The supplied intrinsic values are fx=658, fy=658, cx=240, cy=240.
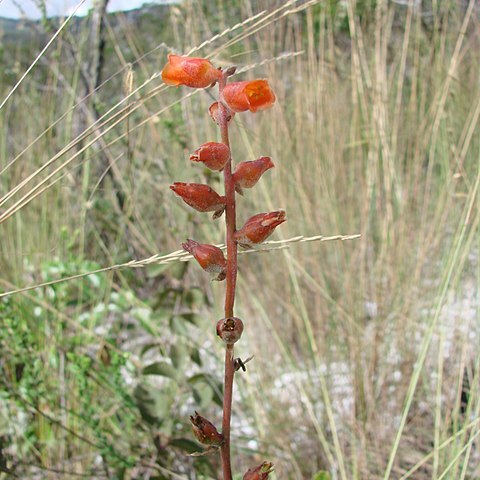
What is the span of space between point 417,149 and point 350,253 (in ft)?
0.95

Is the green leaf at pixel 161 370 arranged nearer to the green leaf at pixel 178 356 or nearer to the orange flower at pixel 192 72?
the green leaf at pixel 178 356

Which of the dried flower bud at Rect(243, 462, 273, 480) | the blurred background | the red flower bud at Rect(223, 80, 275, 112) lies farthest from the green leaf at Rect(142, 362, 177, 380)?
the red flower bud at Rect(223, 80, 275, 112)

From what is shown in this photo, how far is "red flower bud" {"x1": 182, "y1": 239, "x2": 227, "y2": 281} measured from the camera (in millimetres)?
501

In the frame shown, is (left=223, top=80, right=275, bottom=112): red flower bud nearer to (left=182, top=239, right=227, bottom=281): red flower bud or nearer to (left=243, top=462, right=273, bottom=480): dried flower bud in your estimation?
(left=182, top=239, right=227, bottom=281): red flower bud

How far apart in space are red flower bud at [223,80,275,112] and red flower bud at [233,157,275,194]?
1.6 inches

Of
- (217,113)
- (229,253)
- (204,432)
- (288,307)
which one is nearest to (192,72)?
(217,113)

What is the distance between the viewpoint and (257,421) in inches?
49.6

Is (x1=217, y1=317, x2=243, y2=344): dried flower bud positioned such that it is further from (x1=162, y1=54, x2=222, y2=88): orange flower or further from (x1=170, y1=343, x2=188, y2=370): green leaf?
(x1=170, y1=343, x2=188, y2=370): green leaf

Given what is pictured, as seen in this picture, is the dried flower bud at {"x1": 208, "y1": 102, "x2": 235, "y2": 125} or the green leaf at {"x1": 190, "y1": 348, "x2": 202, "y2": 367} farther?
the green leaf at {"x1": 190, "y1": 348, "x2": 202, "y2": 367}

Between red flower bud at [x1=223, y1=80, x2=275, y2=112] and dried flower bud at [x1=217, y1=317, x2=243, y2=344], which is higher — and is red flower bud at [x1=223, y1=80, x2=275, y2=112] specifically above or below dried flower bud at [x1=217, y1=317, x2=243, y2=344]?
above

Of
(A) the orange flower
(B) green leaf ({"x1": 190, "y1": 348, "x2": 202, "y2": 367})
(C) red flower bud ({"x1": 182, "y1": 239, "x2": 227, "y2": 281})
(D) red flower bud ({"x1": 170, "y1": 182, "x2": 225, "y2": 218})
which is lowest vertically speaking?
(B) green leaf ({"x1": 190, "y1": 348, "x2": 202, "y2": 367})

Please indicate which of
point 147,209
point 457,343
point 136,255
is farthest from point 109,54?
point 457,343

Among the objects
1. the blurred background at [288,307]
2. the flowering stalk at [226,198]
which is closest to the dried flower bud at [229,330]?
the flowering stalk at [226,198]

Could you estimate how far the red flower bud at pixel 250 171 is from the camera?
50 centimetres
